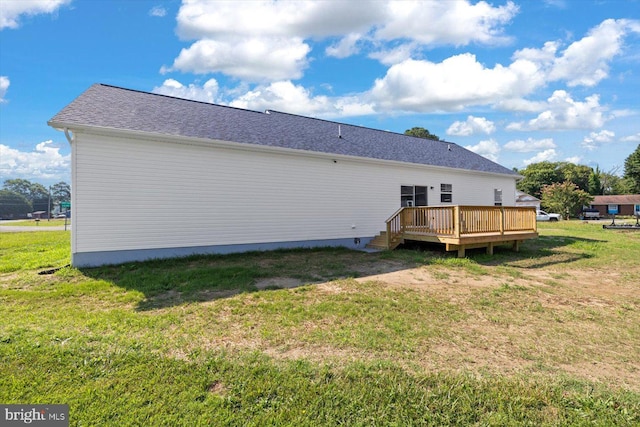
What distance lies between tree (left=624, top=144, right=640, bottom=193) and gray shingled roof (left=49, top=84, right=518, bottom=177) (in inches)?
1596

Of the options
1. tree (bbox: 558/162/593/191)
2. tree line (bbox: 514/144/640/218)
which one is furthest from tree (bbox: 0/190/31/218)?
tree (bbox: 558/162/593/191)

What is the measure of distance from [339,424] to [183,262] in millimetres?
7194

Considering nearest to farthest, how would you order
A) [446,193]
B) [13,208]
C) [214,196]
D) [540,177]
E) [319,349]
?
[319,349] < [214,196] < [446,193] < [540,177] < [13,208]

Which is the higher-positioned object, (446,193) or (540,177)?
(540,177)

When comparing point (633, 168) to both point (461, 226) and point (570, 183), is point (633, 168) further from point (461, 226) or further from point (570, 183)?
point (461, 226)

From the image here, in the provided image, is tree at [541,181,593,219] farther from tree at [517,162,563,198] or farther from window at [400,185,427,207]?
window at [400,185,427,207]

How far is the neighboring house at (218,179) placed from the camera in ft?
26.7

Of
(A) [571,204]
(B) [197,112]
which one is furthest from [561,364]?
(A) [571,204]

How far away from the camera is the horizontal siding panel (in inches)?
320

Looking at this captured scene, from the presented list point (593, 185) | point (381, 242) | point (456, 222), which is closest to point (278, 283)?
point (456, 222)

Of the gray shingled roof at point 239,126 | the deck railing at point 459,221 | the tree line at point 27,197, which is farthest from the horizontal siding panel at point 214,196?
the tree line at point 27,197

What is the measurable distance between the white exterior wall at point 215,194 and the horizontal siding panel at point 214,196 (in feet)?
0.08

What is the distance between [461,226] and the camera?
32.4 ft

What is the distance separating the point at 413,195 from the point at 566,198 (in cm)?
3351
